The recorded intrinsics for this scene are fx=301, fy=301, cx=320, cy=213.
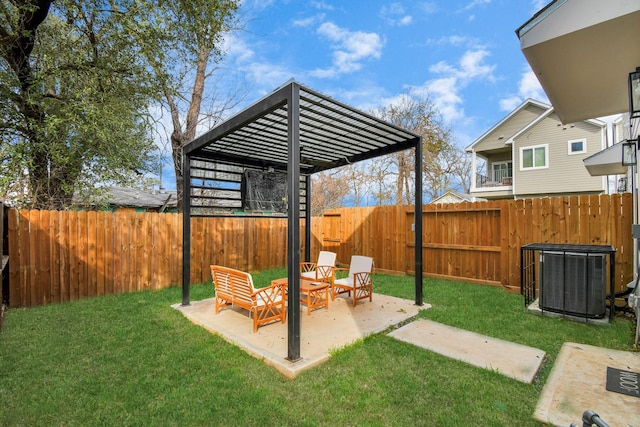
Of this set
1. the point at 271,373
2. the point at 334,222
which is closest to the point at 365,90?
the point at 334,222

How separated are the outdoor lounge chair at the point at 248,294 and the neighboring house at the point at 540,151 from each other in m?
14.0

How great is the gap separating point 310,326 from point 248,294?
0.96 m

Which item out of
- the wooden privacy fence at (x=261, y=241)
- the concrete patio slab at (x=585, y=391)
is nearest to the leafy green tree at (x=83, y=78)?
the wooden privacy fence at (x=261, y=241)

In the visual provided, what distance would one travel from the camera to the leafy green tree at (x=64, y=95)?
580cm

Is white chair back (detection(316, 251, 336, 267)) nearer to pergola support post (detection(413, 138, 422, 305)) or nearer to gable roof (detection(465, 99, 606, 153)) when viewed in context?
pergola support post (detection(413, 138, 422, 305))

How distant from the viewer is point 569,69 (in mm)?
3170

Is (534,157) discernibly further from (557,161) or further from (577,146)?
(577,146)

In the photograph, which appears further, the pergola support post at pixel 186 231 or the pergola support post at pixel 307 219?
the pergola support post at pixel 307 219

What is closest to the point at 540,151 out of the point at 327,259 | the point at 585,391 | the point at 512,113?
the point at 512,113

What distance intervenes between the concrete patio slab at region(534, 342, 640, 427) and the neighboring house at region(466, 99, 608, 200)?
12.6m

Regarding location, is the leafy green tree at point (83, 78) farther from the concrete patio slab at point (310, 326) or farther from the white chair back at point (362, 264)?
the white chair back at point (362, 264)

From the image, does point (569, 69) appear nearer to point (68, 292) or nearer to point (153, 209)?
point (68, 292)

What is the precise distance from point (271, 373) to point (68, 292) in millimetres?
4887

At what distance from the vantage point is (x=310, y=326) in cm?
417
